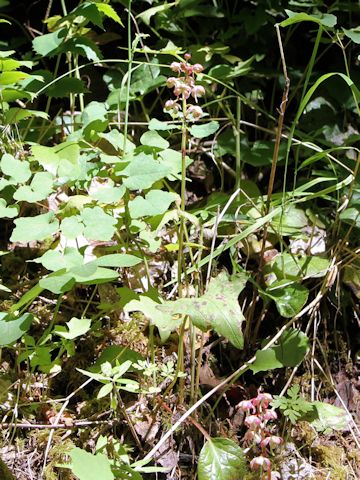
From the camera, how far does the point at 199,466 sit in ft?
4.16

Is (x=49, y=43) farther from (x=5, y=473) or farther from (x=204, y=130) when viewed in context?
(x=5, y=473)

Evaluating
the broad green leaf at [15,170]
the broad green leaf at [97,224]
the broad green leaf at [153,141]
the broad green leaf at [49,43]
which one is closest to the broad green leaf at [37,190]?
the broad green leaf at [15,170]

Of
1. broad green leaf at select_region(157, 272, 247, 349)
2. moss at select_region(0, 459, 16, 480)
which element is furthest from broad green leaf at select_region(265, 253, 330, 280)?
moss at select_region(0, 459, 16, 480)

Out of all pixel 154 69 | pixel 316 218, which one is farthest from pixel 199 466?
pixel 154 69

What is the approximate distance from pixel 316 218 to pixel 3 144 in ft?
2.99

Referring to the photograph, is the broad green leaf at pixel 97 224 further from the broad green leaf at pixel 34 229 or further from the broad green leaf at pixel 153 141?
the broad green leaf at pixel 153 141

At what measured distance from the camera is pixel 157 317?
4.25ft

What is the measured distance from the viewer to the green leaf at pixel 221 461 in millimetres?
1257

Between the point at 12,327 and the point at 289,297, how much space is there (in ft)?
2.12

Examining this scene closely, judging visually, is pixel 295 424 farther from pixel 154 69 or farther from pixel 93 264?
pixel 154 69

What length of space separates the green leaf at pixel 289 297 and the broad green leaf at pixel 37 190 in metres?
0.58

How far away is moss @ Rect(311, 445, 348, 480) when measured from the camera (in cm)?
144

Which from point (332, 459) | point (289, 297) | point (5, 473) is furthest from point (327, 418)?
point (5, 473)

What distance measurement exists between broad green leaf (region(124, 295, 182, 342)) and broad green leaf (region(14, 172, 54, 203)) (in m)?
0.32
